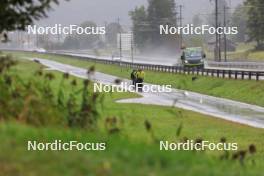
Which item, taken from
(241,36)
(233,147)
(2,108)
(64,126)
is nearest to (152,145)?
(64,126)

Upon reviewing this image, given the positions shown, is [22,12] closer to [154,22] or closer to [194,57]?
[194,57]

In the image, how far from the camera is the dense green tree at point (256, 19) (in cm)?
10081

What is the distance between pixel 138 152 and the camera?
8414 mm

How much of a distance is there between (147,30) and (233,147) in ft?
436

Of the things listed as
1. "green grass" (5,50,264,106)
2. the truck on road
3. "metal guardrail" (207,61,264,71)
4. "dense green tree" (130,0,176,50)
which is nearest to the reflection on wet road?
"green grass" (5,50,264,106)

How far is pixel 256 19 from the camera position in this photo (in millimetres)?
103062

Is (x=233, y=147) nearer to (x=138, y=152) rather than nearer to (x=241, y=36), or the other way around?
(x=138, y=152)

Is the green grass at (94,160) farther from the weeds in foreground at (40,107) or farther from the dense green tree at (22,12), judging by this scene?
the dense green tree at (22,12)

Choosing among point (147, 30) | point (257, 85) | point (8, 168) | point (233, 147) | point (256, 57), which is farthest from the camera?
point (147, 30)

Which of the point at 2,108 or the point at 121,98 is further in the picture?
the point at 121,98

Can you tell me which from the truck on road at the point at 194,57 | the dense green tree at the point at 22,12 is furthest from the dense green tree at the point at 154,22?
the dense green tree at the point at 22,12

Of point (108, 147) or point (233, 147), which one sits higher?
point (108, 147)

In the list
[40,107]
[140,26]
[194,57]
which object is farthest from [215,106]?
[140,26]

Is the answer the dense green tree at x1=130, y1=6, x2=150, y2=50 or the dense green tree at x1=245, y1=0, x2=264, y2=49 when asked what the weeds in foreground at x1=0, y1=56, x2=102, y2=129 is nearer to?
the dense green tree at x1=245, y1=0, x2=264, y2=49
